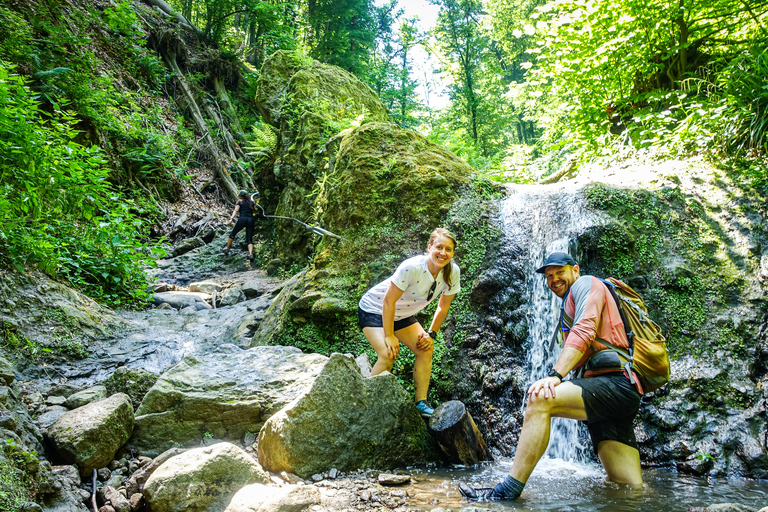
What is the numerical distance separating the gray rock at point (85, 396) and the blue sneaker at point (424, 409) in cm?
309

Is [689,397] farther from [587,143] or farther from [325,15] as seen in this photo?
[325,15]

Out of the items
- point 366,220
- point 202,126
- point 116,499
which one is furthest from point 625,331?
point 202,126

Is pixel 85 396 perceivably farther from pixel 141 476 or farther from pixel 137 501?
pixel 137 501

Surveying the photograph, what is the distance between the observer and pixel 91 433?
330 centimetres

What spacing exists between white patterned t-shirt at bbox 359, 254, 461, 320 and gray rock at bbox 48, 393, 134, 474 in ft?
7.84

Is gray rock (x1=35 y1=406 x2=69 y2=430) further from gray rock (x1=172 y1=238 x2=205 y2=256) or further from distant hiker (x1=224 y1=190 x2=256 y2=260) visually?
gray rock (x1=172 y1=238 x2=205 y2=256)

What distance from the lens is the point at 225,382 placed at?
4453 mm

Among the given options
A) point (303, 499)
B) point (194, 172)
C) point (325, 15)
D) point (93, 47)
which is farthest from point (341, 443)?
point (325, 15)

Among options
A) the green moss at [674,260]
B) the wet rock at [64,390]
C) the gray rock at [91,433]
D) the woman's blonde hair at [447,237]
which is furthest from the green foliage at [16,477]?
the green moss at [674,260]

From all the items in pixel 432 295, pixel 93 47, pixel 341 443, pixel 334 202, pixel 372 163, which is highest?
pixel 93 47

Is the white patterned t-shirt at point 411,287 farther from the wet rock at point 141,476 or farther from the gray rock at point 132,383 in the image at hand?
the gray rock at point 132,383

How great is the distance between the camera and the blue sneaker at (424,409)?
4465mm

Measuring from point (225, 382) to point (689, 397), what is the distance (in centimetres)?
491

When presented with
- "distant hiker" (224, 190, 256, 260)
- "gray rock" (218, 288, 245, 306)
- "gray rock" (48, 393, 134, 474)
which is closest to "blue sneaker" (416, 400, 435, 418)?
"gray rock" (48, 393, 134, 474)
